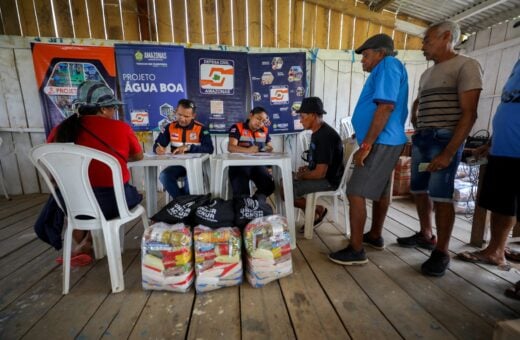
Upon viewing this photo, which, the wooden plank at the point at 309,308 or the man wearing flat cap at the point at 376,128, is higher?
the man wearing flat cap at the point at 376,128

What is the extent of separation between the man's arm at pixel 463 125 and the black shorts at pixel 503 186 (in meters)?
0.22

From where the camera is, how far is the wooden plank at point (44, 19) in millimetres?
3014

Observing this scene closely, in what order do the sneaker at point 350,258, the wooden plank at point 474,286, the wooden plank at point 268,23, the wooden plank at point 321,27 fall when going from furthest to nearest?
the wooden plank at point 321,27
the wooden plank at point 268,23
the sneaker at point 350,258
the wooden plank at point 474,286

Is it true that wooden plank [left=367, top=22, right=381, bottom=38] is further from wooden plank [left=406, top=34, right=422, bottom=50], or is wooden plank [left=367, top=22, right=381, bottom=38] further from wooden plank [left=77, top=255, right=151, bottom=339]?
wooden plank [left=77, top=255, right=151, bottom=339]

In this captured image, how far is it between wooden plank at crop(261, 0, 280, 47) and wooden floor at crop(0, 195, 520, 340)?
3122 mm

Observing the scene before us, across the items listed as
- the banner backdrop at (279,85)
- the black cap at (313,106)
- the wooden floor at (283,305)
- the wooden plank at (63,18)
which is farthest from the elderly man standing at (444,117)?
the wooden plank at (63,18)

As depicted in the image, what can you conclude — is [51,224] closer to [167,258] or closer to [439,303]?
[167,258]

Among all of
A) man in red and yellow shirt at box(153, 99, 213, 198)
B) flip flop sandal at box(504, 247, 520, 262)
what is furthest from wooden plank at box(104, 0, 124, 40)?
flip flop sandal at box(504, 247, 520, 262)

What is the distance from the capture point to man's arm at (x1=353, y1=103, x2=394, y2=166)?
138cm

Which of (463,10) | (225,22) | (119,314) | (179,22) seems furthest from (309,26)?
(119,314)

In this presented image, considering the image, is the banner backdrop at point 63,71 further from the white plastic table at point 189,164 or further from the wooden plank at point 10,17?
the white plastic table at point 189,164

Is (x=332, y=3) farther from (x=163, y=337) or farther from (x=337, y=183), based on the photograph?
(x=163, y=337)

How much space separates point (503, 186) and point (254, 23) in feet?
11.0

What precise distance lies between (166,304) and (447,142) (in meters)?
1.88
